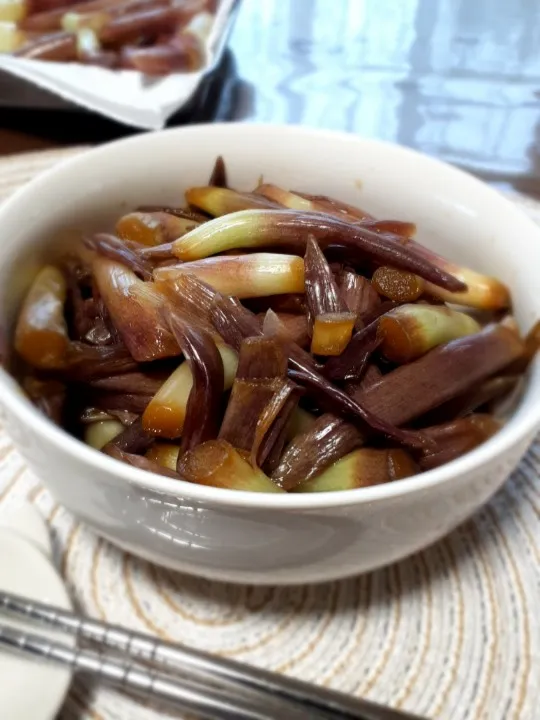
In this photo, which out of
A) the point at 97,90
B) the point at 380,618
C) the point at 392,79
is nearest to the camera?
the point at 380,618

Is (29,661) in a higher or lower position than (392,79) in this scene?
lower

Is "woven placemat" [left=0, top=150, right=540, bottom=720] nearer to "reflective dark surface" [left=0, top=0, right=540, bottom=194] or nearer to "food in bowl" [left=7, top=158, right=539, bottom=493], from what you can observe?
"food in bowl" [left=7, top=158, right=539, bottom=493]

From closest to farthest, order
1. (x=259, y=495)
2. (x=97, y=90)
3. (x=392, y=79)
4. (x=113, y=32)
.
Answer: (x=259, y=495), (x=97, y=90), (x=113, y=32), (x=392, y=79)

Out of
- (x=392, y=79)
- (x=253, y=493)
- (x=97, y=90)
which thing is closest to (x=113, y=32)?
(x=97, y=90)

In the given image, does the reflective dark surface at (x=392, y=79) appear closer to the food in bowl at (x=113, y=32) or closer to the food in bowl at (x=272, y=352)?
→ the food in bowl at (x=113, y=32)

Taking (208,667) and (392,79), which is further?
(392,79)

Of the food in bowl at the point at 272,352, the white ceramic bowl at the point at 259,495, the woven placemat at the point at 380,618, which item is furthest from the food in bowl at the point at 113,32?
the woven placemat at the point at 380,618

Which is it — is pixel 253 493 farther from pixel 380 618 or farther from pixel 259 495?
pixel 380 618

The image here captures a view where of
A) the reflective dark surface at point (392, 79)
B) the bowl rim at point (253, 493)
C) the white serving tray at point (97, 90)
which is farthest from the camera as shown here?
the reflective dark surface at point (392, 79)
